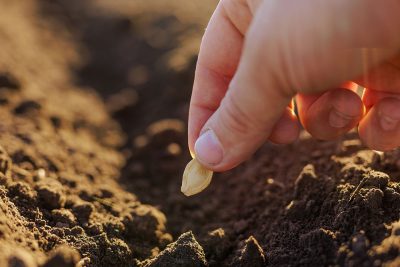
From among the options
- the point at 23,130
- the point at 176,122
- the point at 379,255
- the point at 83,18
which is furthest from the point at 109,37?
the point at 379,255

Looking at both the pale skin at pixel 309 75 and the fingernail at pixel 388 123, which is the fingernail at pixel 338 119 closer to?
the pale skin at pixel 309 75

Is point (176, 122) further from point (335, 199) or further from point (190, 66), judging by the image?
point (335, 199)

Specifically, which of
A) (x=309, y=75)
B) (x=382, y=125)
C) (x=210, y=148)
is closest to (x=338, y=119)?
(x=382, y=125)

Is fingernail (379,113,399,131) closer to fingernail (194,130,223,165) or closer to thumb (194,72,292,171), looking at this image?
thumb (194,72,292,171)

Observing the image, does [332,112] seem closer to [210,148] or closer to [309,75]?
[309,75]

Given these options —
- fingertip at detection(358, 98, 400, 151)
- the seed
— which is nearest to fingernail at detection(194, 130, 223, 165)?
the seed

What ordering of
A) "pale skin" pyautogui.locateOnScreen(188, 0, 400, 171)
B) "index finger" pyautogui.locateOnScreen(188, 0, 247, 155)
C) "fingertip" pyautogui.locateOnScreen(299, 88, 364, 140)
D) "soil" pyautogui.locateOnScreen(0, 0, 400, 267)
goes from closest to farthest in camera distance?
"pale skin" pyautogui.locateOnScreen(188, 0, 400, 171), "soil" pyautogui.locateOnScreen(0, 0, 400, 267), "fingertip" pyautogui.locateOnScreen(299, 88, 364, 140), "index finger" pyautogui.locateOnScreen(188, 0, 247, 155)
